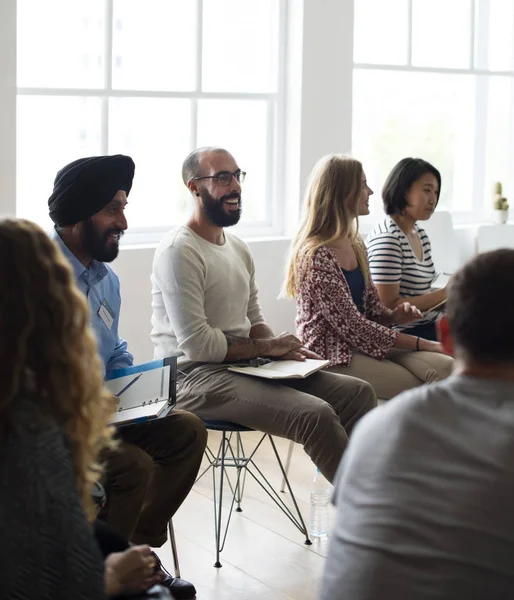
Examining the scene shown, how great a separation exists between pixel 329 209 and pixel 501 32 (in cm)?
307

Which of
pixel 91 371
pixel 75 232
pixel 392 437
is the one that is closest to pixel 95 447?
pixel 91 371

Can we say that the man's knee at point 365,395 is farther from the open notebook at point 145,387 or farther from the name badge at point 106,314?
the name badge at point 106,314

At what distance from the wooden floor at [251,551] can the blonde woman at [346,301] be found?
23.6 inches

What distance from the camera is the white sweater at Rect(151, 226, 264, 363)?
3.35 m

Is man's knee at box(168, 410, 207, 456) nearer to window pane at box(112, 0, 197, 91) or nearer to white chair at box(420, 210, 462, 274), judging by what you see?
window pane at box(112, 0, 197, 91)

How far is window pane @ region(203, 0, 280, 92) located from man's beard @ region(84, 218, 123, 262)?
7.11 ft

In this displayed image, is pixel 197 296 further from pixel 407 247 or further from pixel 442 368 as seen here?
pixel 407 247

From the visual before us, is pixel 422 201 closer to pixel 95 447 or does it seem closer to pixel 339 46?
pixel 339 46

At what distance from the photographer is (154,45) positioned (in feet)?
15.8

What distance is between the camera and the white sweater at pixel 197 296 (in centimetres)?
335

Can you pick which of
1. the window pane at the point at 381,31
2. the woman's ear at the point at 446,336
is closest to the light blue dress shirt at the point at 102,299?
the woman's ear at the point at 446,336

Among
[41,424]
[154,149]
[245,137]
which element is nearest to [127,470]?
[41,424]

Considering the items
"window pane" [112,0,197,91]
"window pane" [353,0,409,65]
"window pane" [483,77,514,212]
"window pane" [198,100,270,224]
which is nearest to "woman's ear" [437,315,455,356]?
"window pane" [112,0,197,91]

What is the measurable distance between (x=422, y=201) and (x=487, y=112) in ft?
7.57
